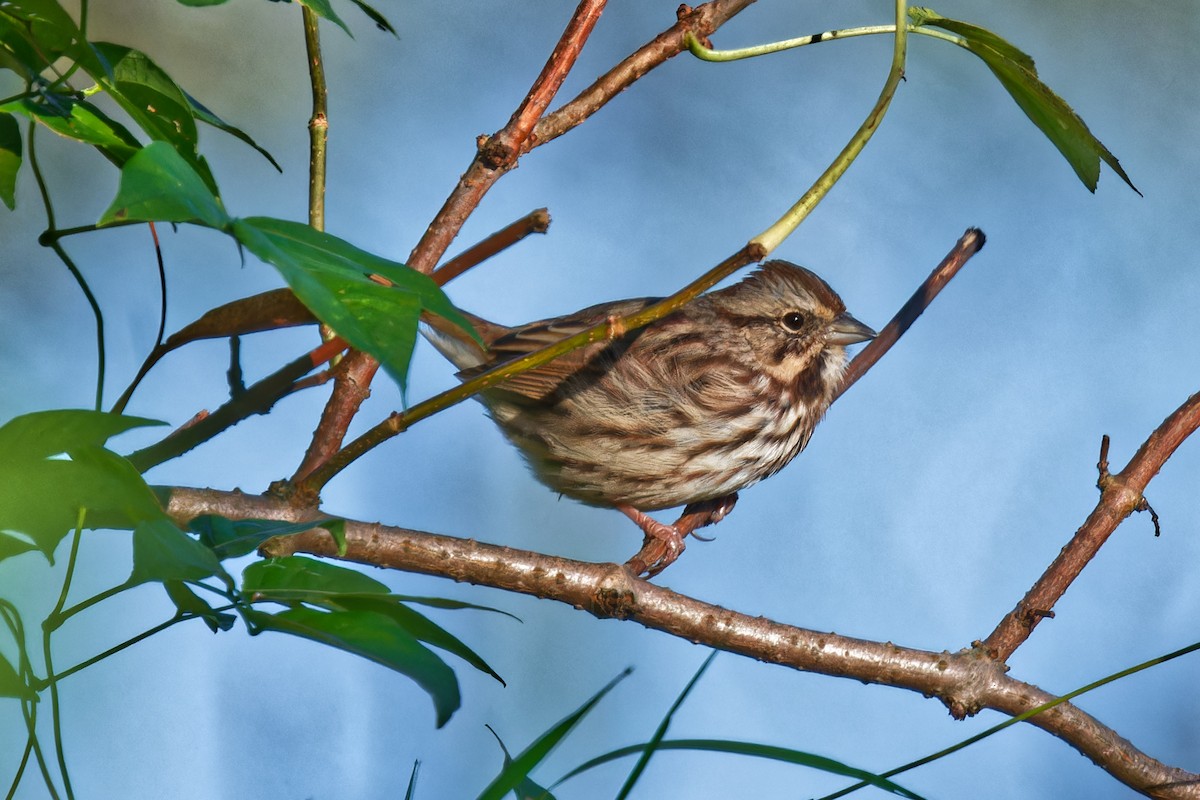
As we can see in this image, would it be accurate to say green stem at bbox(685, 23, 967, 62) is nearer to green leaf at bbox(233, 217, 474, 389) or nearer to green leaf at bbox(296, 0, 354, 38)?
green leaf at bbox(296, 0, 354, 38)

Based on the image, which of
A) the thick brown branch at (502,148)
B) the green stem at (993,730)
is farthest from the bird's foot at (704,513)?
the green stem at (993,730)

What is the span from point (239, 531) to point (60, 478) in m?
0.22

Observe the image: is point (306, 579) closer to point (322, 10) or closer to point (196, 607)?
point (196, 607)

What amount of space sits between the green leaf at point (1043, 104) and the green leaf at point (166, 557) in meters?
1.23

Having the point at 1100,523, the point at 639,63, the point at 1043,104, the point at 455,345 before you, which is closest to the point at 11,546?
the point at 1043,104

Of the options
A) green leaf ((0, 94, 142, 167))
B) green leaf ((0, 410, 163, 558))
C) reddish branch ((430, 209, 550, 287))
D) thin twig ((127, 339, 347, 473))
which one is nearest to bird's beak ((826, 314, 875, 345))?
reddish branch ((430, 209, 550, 287))

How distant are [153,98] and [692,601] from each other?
142cm

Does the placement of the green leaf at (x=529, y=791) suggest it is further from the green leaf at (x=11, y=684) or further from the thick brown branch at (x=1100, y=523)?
the thick brown branch at (x=1100, y=523)

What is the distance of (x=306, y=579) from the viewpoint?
43.1 inches

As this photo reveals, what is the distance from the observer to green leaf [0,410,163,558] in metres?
0.90

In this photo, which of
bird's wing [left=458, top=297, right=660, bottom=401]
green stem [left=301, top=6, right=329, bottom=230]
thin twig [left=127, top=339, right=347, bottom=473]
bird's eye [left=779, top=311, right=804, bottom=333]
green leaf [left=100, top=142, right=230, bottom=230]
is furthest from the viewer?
bird's eye [left=779, top=311, right=804, bottom=333]

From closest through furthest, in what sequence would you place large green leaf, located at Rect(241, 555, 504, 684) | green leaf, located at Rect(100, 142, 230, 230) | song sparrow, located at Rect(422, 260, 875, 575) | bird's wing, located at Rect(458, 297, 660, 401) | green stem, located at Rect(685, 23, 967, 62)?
green leaf, located at Rect(100, 142, 230, 230)
large green leaf, located at Rect(241, 555, 504, 684)
green stem, located at Rect(685, 23, 967, 62)
song sparrow, located at Rect(422, 260, 875, 575)
bird's wing, located at Rect(458, 297, 660, 401)

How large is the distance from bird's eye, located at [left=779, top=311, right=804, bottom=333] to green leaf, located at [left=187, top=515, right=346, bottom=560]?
275cm

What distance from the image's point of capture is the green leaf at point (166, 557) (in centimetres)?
86
